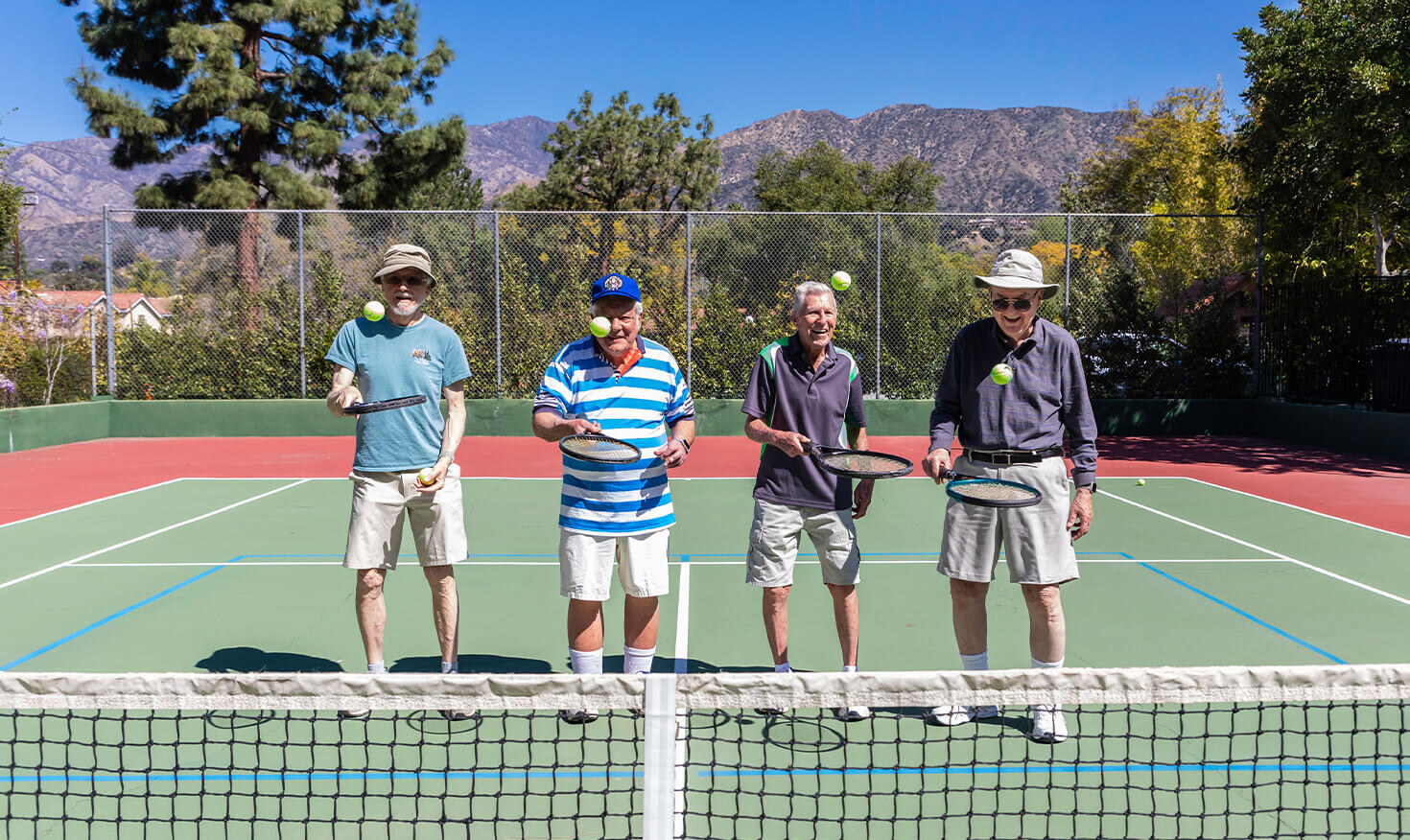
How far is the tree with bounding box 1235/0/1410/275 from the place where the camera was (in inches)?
471

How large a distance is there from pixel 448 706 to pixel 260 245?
15392 mm

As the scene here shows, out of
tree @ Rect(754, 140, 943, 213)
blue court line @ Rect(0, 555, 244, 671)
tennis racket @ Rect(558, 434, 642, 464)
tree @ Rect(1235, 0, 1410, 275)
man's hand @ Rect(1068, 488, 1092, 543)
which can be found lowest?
blue court line @ Rect(0, 555, 244, 671)

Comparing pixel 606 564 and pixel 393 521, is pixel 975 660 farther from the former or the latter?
pixel 393 521

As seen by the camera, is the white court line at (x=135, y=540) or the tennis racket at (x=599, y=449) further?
the white court line at (x=135, y=540)

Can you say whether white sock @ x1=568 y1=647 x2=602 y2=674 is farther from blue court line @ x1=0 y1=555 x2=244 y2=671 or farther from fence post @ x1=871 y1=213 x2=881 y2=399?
fence post @ x1=871 y1=213 x2=881 y2=399

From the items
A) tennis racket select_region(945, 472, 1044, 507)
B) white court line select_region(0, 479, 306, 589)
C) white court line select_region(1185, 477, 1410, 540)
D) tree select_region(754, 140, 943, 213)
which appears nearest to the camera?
tennis racket select_region(945, 472, 1044, 507)

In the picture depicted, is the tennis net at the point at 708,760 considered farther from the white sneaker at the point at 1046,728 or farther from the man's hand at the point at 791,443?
the man's hand at the point at 791,443

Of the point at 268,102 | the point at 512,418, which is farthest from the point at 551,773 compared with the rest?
the point at 268,102

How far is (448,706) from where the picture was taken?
2.43 metres

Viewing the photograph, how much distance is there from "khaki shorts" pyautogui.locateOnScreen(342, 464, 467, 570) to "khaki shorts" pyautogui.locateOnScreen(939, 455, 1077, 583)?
1.99 metres

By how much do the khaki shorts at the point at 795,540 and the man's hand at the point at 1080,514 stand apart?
0.83m

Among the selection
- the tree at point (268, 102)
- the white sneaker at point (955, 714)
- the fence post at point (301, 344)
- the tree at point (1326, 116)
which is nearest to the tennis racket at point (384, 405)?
the white sneaker at point (955, 714)

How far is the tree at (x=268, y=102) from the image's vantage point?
21.0 metres

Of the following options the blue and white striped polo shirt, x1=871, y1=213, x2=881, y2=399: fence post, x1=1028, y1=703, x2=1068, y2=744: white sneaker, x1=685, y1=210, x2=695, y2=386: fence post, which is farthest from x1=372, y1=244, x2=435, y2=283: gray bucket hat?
x1=871, y1=213, x2=881, y2=399: fence post
